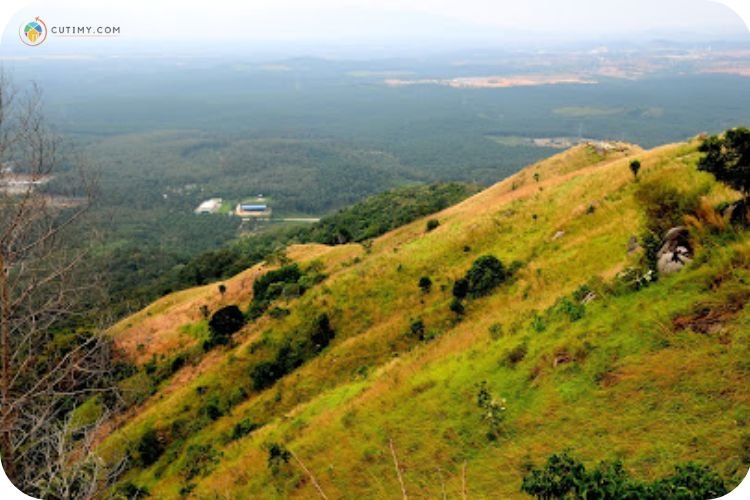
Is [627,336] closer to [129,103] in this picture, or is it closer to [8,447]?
[8,447]

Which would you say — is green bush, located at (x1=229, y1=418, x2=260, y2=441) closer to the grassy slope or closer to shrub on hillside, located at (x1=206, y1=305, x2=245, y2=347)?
the grassy slope

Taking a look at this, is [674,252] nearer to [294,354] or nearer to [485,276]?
[485,276]

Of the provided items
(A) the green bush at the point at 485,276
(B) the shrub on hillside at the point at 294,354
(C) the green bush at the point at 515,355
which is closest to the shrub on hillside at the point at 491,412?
(C) the green bush at the point at 515,355

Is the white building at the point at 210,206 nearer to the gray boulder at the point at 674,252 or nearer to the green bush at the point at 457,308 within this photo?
the green bush at the point at 457,308

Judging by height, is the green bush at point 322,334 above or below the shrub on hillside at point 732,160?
below

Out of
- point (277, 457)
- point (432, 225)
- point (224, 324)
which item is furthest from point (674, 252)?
point (432, 225)

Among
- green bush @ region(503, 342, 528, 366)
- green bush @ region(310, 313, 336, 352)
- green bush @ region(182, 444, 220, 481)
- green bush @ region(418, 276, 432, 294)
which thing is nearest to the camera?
green bush @ region(503, 342, 528, 366)

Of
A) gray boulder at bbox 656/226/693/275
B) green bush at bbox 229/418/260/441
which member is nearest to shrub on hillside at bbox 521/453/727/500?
gray boulder at bbox 656/226/693/275
